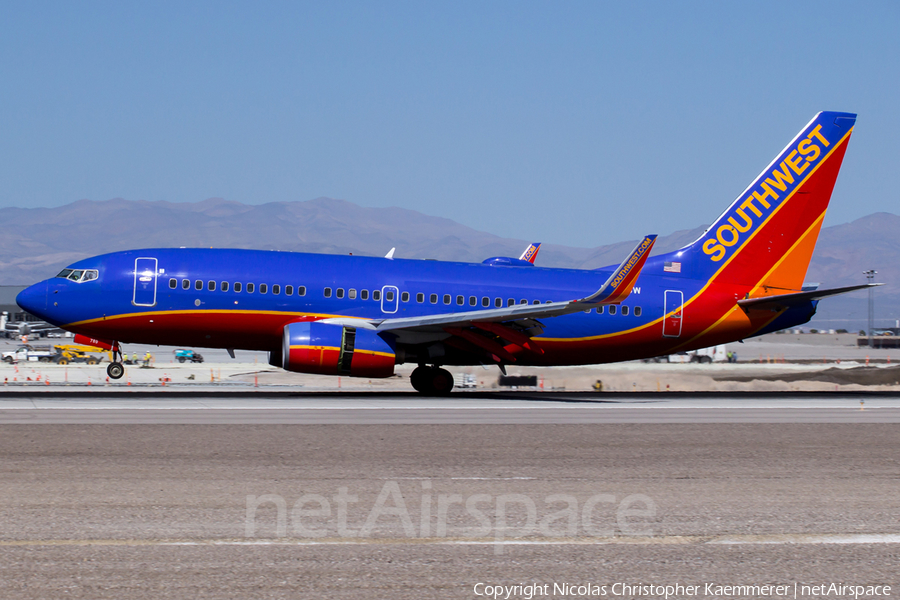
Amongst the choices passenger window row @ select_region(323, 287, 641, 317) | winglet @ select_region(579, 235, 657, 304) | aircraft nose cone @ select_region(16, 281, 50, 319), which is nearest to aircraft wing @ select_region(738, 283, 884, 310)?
passenger window row @ select_region(323, 287, 641, 317)

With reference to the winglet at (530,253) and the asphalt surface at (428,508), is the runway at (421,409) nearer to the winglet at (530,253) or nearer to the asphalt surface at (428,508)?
the asphalt surface at (428,508)

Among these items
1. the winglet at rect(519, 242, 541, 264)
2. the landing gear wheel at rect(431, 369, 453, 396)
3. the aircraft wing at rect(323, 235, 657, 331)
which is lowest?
the landing gear wheel at rect(431, 369, 453, 396)

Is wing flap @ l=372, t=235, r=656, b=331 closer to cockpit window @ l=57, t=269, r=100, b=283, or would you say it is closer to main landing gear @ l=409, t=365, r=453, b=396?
main landing gear @ l=409, t=365, r=453, b=396

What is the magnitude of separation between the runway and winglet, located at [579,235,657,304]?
318cm

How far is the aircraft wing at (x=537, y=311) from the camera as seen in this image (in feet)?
85.1

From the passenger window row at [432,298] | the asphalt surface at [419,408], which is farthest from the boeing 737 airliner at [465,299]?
the asphalt surface at [419,408]

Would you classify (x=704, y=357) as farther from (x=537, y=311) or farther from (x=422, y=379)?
(x=537, y=311)

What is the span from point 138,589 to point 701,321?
26.8 metres

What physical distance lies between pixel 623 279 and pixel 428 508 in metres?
16.7

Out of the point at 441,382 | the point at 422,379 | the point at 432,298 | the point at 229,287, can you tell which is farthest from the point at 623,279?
the point at 229,287

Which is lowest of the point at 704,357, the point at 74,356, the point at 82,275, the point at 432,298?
the point at 74,356

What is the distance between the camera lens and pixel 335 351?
87.8 feet

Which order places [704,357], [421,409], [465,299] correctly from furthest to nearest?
[704,357] < [465,299] < [421,409]

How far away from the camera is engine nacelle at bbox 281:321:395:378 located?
26.5 metres
